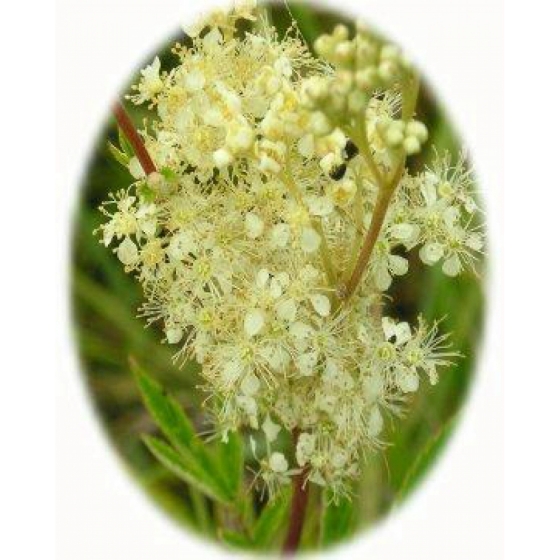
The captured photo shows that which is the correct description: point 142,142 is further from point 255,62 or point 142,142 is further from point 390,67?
point 390,67

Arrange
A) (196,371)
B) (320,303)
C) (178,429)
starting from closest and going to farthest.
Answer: (320,303) < (178,429) < (196,371)

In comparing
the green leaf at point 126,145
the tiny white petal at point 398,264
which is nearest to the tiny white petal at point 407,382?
the tiny white petal at point 398,264

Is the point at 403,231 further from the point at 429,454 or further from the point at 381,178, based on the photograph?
the point at 429,454

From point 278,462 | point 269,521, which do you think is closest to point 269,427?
point 278,462

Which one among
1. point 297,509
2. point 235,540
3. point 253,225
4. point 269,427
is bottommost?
point 235,540

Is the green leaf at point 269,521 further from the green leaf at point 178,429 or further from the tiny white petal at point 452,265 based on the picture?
the tiny white petal at point 452,265

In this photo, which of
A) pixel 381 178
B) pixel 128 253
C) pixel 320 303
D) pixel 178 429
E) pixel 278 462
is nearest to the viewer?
pixel 381 178

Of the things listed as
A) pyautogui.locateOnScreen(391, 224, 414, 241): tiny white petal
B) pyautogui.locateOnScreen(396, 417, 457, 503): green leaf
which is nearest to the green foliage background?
pyautogui.locateOnScreen(396, 417, 457, 503): green leaf
